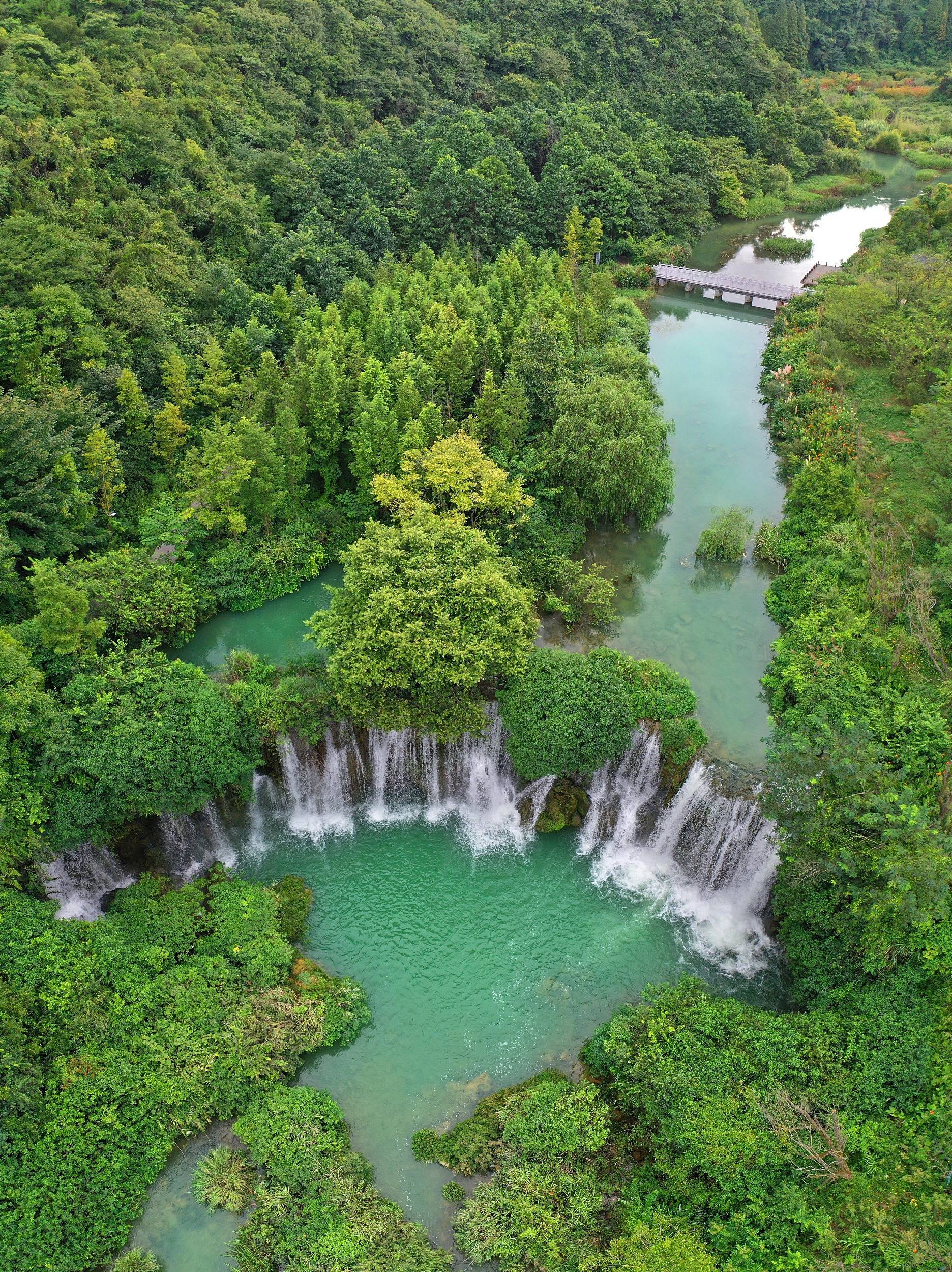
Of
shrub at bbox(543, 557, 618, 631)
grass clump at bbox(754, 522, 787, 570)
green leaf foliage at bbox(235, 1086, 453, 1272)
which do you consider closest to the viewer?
green leaf foliage at bbox(235, 1086, 453, 1272)

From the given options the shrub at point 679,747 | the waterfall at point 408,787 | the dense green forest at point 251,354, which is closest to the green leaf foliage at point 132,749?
the dense green forest at point 251,354

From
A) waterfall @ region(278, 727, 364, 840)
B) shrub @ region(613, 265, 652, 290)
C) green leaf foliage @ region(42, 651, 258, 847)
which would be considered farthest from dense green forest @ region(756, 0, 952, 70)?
green leaf foliage @ region(42, 651, 258, 847)

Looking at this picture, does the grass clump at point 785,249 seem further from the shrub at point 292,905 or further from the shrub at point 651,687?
the shrub at point 292,905

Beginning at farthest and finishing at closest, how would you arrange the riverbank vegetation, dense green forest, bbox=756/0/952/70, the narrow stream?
dense green forest, bbox=756/0/952/70 → the narrow stream → the riverbank vegetation

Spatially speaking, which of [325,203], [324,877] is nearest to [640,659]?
[324,877]

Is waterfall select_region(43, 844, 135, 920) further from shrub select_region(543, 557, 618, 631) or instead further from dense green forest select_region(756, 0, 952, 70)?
dense green forest select_region(756, 0, 952, 70)

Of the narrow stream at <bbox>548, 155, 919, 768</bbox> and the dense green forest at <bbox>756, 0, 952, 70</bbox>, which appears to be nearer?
the narrow stream at <bbox>548, 155, 919, 768</bbox>

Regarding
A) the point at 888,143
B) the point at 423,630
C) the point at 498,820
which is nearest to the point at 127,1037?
the point at 498,820

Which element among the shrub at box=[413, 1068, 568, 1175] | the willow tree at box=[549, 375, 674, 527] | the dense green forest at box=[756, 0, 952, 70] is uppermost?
the dense green forest at box=[756, 0, 952, 70]
